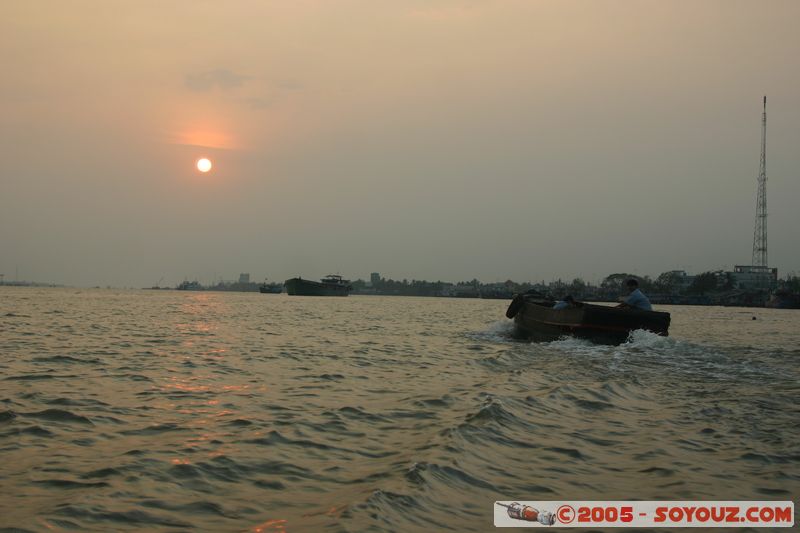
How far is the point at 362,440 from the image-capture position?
8.04 metres

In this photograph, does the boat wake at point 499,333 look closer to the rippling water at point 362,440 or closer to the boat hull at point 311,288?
the rippling water at point 362,440

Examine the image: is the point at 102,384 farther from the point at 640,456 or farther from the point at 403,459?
the point at 640,456

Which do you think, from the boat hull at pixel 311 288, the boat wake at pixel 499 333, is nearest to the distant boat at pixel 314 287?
the boat hull at pixel 311 288

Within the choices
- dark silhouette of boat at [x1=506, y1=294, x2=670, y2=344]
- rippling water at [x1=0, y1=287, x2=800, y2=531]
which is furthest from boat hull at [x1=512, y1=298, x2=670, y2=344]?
rippling water at [x1=0, y1=287, x2=800, y2=531]

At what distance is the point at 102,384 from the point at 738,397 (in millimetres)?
Result: 11351

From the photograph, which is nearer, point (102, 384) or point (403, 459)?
point (403, 459)

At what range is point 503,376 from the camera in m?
14.6

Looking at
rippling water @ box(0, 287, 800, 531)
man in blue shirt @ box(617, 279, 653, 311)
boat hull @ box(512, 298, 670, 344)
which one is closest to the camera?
rippling water @ box(0, 287, 800, 531)

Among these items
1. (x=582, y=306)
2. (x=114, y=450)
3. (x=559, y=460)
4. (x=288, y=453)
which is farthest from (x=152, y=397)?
(x=582, y=306)

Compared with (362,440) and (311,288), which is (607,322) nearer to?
(362,440)

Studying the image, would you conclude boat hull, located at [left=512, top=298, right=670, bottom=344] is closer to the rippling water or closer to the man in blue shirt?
the man in blue shirt

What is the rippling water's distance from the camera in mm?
5516

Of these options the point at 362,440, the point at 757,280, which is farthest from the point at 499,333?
the point at 757,280

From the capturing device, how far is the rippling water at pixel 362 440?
552 cm
